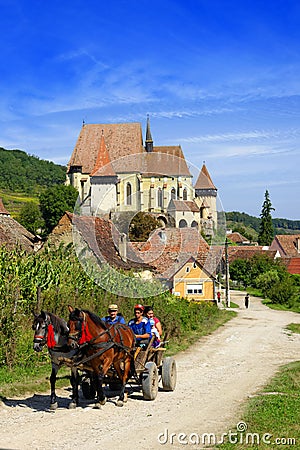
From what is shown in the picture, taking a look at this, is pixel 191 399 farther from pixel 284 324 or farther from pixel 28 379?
pixel 284 324

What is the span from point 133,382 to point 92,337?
5.61ft

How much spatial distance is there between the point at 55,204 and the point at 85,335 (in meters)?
74.2

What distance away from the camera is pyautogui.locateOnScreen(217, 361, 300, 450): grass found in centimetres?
702

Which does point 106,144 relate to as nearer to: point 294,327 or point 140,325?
point 294,327

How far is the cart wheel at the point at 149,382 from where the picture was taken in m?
9.55

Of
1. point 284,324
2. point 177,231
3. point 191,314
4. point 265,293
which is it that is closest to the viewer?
point 191,314

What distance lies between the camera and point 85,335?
344 inches

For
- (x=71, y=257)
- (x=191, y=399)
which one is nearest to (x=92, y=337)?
(x=191, y=399)

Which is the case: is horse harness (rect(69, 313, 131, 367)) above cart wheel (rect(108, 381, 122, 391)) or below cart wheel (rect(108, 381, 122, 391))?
above

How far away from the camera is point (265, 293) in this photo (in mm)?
52938

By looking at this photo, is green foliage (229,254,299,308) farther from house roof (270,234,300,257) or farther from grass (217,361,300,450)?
grass (217,361,300,450)

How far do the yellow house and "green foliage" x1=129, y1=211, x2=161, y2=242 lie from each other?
5.70m

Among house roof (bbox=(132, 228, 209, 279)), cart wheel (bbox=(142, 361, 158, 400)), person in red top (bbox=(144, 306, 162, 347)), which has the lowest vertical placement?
cart wheel (bbox=(142, 361, 158, 400))

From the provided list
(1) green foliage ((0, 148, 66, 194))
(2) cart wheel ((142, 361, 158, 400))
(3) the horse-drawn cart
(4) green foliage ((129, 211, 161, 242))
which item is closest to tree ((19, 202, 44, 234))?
(1) green foliage ((0, 148, 66, 194))
